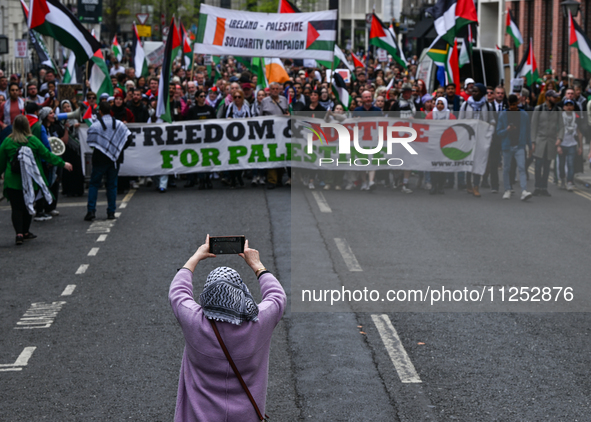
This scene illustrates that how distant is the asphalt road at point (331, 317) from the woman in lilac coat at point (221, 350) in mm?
1910

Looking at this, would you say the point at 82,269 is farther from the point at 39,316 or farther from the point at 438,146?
the point at 438,146

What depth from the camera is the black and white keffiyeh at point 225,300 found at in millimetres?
3820

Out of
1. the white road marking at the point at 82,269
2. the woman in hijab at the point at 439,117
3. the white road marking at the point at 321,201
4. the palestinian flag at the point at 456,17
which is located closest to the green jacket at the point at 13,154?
the white road marking at the point at 82,269

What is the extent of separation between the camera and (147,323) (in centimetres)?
798

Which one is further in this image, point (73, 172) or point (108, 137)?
point (73, 172)

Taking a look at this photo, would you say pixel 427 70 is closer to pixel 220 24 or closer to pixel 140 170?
pixel 220 24

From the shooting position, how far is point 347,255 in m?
10.7

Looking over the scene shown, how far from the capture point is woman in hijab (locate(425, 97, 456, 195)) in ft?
51.6

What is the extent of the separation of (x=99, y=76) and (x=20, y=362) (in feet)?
39.2

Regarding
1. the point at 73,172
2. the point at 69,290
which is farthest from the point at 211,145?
the point at 69,290

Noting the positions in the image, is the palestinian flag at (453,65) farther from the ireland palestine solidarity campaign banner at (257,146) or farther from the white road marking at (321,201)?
the white road marking at (321,201)

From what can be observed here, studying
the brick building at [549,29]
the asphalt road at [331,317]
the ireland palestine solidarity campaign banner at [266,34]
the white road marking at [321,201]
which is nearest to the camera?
the asphalt road at [331,317]

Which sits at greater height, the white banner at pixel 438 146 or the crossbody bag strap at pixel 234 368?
the white banner at pixel 438 146

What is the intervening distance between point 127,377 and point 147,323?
4.63 feet
